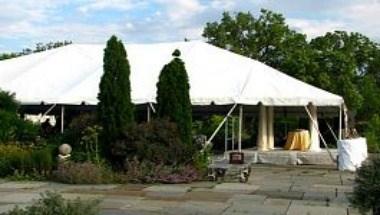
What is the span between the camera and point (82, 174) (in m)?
17.6

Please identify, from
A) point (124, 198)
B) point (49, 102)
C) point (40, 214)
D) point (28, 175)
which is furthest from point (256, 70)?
point (40, 214)

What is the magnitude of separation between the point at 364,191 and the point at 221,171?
10.3 meters

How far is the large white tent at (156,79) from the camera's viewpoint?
83.3 feet

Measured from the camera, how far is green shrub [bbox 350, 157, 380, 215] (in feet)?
29.1

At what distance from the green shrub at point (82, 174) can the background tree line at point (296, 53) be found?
94.2 feet

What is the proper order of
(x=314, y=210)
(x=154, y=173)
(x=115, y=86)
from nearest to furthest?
1. (x=314, y=210)
2. (x=154, y=173)
3. (x=115, y=86)

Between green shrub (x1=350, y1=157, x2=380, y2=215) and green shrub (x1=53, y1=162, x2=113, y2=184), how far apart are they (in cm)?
955

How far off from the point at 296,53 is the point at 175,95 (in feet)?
89.3

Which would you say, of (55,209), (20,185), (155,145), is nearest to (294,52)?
(155,145)

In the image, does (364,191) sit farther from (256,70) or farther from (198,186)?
(256,70)

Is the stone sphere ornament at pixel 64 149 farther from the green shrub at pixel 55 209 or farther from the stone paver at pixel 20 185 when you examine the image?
the green shrub at pixel 55 209

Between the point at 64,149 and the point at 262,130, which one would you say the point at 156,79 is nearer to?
the point at 262,130

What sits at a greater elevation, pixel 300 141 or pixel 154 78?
pixel 154 78

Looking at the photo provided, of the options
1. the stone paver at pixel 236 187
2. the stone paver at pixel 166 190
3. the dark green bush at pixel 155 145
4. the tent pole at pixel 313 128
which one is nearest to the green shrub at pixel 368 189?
the stone paver at pixel 166 190
